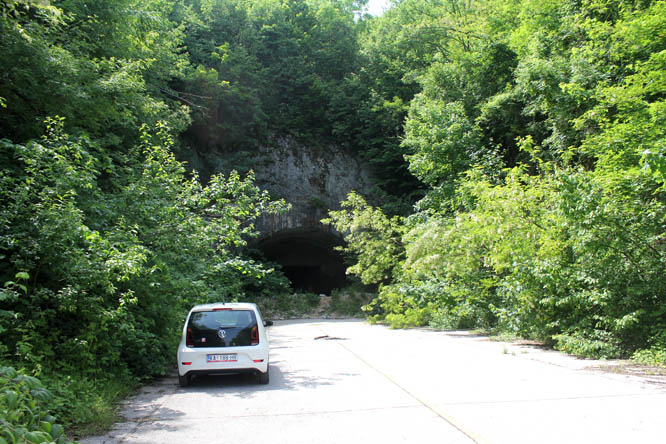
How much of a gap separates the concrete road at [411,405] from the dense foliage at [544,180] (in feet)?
5.05

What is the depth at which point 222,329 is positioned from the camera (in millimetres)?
7801

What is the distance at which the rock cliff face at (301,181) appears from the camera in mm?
28609

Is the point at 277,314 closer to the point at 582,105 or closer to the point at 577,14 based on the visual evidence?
the point at 582,105

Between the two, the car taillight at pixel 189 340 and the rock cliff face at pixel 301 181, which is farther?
the rock cliff face at pixel 301 181

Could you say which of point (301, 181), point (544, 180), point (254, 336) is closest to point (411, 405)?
point (254, 336)

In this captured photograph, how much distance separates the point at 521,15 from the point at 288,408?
19.9 metres

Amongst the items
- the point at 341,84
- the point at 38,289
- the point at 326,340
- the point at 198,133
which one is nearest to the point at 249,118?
the point at 198,133

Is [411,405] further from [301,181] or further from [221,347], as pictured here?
[301,181]

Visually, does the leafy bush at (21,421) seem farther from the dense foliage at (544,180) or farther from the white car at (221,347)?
the dense foliage at (544,180)

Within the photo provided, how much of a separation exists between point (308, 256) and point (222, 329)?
1107 inches

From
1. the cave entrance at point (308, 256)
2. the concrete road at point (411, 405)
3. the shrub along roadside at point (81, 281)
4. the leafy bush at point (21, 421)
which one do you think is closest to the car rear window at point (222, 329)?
the concrete road at point (411, 405)

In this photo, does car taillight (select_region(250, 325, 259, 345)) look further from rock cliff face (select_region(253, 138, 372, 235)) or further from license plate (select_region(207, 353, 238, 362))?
rock cliff face (select_region(253, 138, 372, 235))

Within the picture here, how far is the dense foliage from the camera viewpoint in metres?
9.17

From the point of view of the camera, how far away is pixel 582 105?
16484 mm
